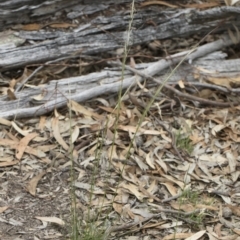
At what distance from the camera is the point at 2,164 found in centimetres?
290

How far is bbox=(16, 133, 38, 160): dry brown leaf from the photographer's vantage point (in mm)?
2951

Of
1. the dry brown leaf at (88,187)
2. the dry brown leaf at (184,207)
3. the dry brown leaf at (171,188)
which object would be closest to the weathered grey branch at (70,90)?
the dry brown leaf at (88,187)

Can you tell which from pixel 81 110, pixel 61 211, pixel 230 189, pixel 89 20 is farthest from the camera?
pixel 89 20

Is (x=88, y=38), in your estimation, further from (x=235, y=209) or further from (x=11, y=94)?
(x=235, y=209)

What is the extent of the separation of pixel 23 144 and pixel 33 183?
284 mm

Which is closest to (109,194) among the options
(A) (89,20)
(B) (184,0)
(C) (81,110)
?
(C) (81,110)

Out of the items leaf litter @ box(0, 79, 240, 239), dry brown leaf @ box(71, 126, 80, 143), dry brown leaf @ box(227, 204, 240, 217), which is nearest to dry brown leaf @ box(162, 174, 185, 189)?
leaf litter @ box(0, 79, 240, 239)

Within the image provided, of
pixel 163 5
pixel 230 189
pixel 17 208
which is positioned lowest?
pixel 230 189

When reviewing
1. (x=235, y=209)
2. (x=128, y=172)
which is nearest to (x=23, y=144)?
(x=128, y=172)

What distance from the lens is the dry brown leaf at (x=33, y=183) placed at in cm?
276

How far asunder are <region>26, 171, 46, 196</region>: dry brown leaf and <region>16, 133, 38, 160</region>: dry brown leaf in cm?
16

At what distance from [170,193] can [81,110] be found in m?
0.72

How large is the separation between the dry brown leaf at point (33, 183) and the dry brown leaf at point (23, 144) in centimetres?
16

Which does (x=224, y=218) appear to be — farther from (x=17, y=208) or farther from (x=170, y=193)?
(x=17, y=208)
